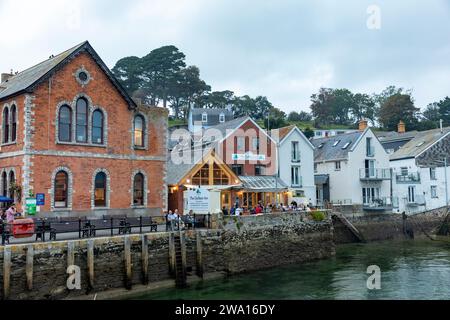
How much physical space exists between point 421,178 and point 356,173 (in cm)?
761

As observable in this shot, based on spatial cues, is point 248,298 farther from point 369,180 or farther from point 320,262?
point 369,180

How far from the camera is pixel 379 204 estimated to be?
44.8 m

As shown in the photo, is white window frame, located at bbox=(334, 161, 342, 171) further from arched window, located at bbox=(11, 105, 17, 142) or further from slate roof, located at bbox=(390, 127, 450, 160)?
arched window, located at bbox=(11, 105, 17, 142)

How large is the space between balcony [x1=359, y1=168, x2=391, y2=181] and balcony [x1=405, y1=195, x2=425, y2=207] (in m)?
3.29

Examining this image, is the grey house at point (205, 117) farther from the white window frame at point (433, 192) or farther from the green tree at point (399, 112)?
the white window frame at point (433, 192)

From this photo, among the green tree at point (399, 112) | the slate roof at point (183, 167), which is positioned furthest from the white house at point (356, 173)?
the green tree at point (399, 112)

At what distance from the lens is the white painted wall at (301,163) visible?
42906 millimetres

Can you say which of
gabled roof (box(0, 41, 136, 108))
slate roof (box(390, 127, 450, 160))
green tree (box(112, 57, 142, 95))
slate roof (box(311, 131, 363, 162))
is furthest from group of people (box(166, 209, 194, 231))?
green tree (box(112, 57, 142, 95))

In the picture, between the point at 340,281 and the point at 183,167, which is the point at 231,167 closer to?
the point at 183,167

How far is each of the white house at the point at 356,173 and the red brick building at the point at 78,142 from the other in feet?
78.4

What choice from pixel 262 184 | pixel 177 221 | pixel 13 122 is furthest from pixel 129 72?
pixel 177 221

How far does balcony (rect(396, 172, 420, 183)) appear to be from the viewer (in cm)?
4716
